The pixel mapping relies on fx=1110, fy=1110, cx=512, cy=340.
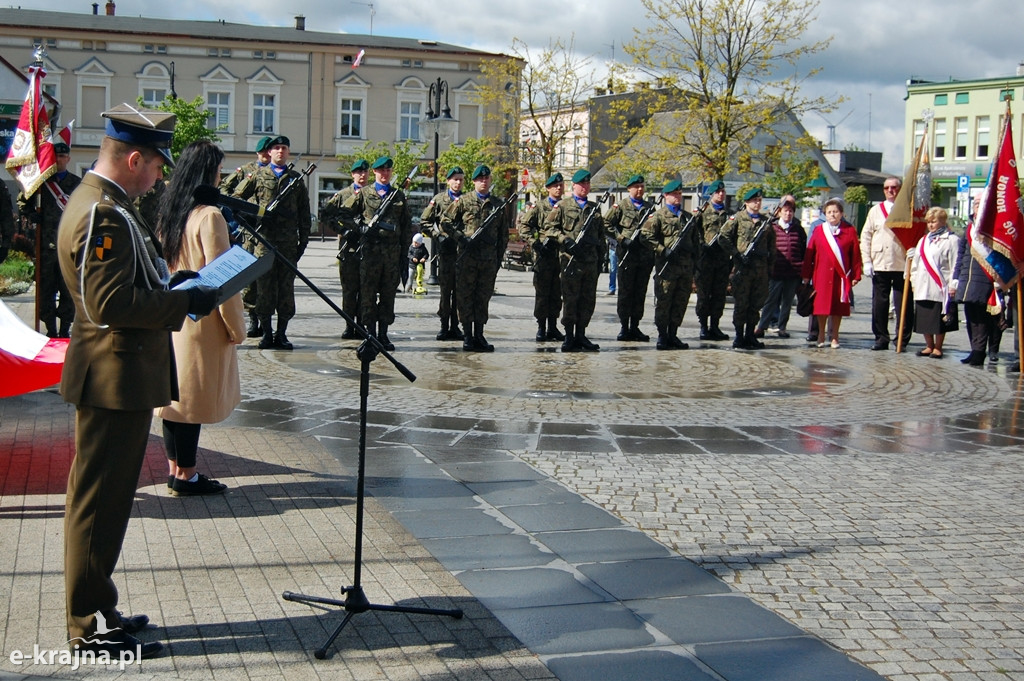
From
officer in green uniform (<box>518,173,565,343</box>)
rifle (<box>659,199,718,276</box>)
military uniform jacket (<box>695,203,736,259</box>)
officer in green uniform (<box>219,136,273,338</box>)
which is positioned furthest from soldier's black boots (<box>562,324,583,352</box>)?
officer in green uniform (<box>219,136,273,338</box>)

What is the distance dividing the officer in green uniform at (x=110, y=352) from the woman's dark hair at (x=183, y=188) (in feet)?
6.07

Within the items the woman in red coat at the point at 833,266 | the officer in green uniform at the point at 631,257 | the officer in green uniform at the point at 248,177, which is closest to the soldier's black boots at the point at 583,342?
the officer in green uniform at the point at 631,257

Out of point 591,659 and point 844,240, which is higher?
point 844,240

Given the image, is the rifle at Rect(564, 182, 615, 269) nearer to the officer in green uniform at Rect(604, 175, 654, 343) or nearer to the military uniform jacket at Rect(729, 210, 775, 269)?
the officer in green uniform at Rect(604, 175, 654, 343)

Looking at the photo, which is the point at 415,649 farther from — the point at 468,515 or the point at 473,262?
the point at 473,262

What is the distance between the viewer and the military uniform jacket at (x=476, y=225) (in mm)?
13688

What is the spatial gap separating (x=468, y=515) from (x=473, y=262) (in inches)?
301

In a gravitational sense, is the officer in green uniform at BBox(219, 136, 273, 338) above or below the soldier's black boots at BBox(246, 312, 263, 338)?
above

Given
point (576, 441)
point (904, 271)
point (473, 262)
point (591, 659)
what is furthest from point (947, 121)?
point (591, 659)

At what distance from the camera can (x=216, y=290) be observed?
4.26 meters

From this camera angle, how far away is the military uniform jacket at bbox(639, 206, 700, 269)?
14.4 meters

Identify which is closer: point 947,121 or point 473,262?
point 473,262

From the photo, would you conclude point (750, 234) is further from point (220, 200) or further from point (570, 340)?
point (220, 200)

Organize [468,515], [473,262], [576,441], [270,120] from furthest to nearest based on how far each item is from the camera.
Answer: [270,120] → [473,262] → [576,441] → [468,515]
